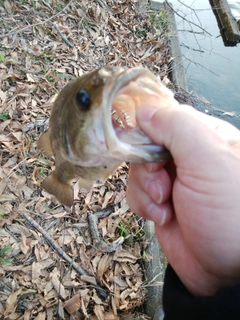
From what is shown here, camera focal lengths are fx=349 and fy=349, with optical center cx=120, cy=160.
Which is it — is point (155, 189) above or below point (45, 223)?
above

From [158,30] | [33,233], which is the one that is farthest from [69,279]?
[158,30]

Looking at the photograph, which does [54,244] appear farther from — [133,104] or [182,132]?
[182,132]

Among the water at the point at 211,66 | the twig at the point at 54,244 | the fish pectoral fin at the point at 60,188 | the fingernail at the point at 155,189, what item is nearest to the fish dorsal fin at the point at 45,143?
the fish pectoral fin at the point at 60,188

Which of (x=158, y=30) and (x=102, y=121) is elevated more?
(x=102, y=121)

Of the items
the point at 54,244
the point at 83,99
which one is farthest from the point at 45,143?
the point at 54,244

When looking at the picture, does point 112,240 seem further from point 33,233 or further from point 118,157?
point 118,157

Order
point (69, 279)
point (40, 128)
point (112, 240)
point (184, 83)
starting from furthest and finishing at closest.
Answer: point (184, 83) → point (40, 128) → point (112, 240) → point (69, 279)

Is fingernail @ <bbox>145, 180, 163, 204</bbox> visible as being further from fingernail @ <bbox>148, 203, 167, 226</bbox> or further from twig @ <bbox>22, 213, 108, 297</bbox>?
twig @ <bbox>22, 213, 108, 297</bbox>
